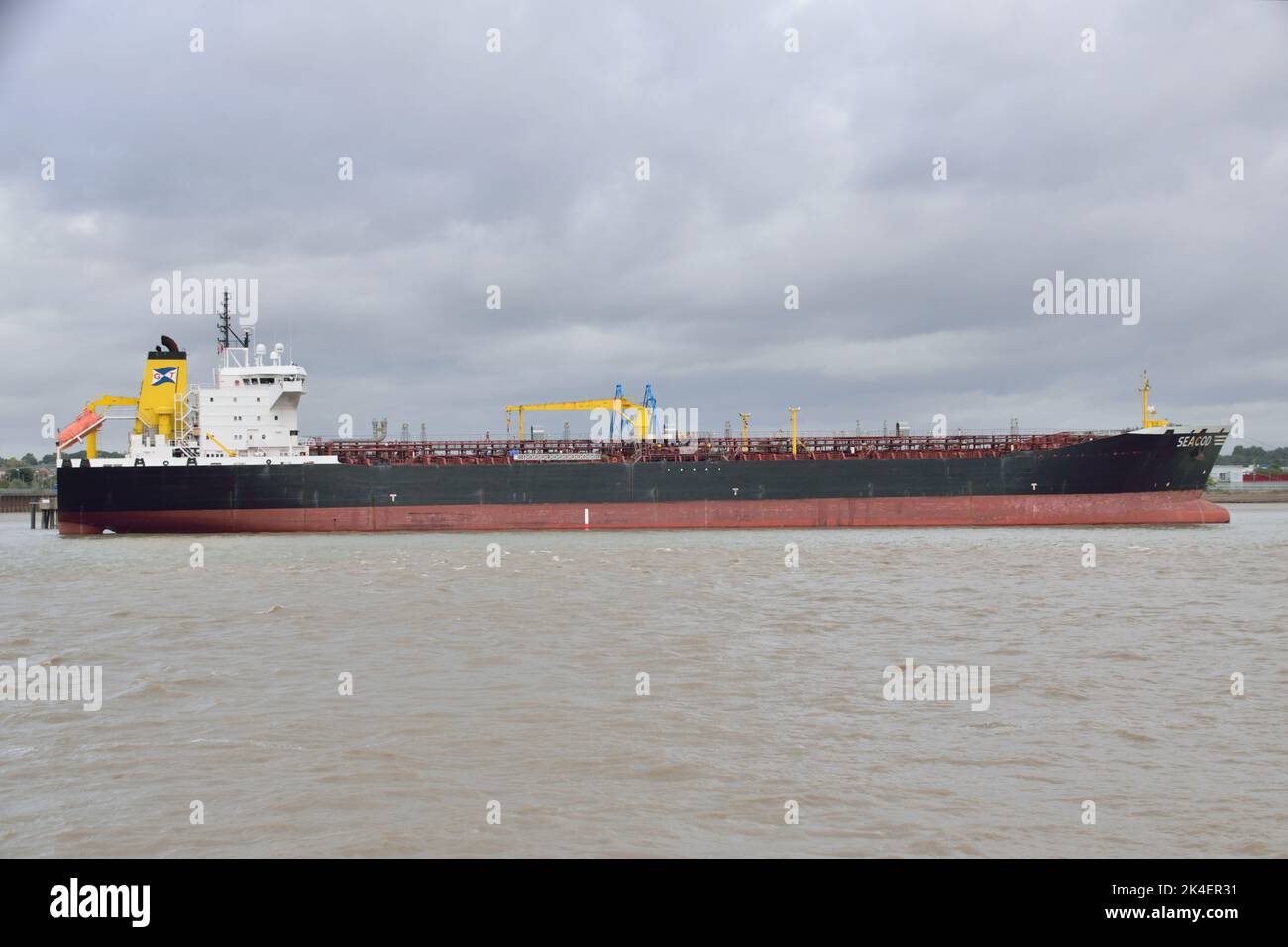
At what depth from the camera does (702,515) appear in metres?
32.8

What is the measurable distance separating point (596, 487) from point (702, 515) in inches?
164

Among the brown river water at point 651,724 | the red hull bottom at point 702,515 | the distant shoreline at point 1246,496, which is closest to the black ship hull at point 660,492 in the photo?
the red hull bottom at point 702,515

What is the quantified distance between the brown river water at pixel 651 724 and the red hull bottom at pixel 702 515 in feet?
54.9

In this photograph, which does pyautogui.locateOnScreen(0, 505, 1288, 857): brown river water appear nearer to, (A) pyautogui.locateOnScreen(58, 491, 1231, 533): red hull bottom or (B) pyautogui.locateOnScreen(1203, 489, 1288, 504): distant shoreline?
(A) pyautogui.locateOnScreen(58, 491, 1231, 533): red hull bottom

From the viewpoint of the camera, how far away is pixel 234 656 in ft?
32.4

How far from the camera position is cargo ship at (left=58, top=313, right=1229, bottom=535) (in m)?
31.9

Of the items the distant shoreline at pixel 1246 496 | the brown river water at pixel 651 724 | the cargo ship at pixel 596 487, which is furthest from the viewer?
the distant shoreline at pixel 1246 496

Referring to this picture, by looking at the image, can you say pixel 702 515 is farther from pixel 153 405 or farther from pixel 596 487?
pixel 153 405

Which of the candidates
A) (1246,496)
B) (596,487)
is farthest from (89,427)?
(1246,496)

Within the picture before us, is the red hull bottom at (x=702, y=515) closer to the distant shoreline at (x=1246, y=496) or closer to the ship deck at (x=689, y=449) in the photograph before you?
the ship deck at (x=689, y=449)

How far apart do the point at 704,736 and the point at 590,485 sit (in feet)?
Answer: 85.8

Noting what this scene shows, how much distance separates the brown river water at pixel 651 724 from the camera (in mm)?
5020

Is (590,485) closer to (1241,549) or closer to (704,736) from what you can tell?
(1241,549)

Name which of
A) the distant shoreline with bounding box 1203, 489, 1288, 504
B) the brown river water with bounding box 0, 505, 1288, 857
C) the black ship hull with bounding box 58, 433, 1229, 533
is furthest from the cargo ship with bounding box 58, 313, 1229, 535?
the distant shoreline with bounding box 1203, 489, 1288, 504
